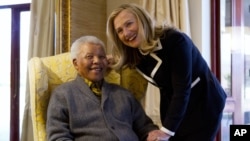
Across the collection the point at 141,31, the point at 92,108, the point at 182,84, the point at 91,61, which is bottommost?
the point at 92,108

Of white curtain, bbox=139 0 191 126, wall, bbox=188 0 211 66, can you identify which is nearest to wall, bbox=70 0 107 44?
white curtain, bbox=139 0 191 126

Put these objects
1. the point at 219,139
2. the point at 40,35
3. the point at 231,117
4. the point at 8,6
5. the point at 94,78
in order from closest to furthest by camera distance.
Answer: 1. the point at 94,78
2. the point at 8,6
3. the point at 40,35
4. the point at 219,139
5. the point at 231,117

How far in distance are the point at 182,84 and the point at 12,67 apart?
3.65ft

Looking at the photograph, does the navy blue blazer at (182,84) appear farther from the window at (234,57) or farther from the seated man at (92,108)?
the window at (234,57)

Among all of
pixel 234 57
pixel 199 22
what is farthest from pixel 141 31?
pixel 234 57

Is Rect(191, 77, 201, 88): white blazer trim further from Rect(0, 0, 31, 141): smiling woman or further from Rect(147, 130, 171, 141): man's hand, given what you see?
Rect(0, 0, 31, 141): smiling woman

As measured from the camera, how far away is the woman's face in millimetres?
1583

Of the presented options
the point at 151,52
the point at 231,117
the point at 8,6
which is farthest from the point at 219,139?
the point at 8,6

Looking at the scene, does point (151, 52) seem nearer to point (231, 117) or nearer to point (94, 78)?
point (94, 78)

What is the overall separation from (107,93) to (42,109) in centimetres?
34

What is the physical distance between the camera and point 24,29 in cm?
208

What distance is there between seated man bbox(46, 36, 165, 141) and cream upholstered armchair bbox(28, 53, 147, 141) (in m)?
0.09

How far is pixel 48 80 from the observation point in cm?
178

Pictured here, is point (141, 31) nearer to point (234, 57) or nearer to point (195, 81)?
point (195, 81)
